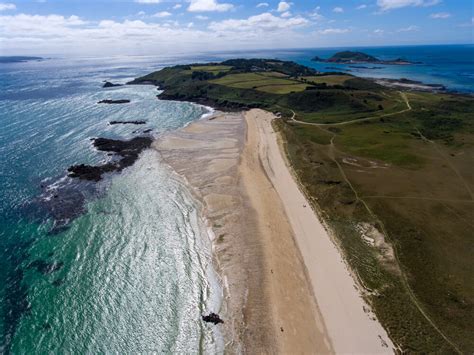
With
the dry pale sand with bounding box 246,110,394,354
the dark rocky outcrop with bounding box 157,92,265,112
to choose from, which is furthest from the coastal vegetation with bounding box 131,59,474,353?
the dark rocky outcrop with bounding box 157,92,265,112

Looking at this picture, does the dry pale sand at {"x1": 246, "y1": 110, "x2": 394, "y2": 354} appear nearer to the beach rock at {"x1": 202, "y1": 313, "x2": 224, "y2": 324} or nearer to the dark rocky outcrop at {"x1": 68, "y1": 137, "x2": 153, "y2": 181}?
the beach rock at {"x1": 202, "y1": 313, "x2": 224, "y2": 324}

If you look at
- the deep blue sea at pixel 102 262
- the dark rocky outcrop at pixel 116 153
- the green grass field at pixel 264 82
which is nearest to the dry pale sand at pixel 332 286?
the deep blue sea at pixel 102 262

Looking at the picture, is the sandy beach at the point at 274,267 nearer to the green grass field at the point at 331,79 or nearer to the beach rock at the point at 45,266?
the beach rock at the point at 45,266

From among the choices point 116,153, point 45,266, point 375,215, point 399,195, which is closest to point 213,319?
point 45,266

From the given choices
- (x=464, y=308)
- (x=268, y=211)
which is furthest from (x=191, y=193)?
(x=464, y=308)

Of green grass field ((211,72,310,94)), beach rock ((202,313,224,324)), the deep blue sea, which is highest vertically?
green grass field ((211,72,310,94))

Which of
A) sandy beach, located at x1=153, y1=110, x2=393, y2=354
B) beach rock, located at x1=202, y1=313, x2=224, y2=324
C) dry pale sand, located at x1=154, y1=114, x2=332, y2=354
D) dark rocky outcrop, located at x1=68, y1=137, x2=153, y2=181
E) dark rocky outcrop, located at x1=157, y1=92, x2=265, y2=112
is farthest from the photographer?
dark rocky outcrop, located at x1=157, y1=92, x2=265, y2=112

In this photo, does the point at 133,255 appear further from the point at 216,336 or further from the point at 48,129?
the point at 48,129

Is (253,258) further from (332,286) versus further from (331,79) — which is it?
(331,79)
